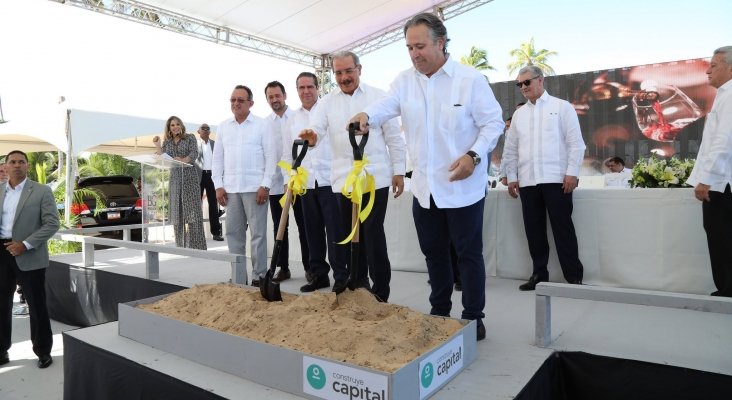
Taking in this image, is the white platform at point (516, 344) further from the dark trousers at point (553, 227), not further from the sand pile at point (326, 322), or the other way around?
the dark trousers at point (553, 227)

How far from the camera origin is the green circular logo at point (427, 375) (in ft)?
4.78

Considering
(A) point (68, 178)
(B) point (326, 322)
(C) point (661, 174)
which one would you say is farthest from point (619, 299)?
(A) point (68, 178)

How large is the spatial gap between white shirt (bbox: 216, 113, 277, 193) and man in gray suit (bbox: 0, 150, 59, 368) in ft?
4.24

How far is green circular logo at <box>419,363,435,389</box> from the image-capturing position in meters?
1.46

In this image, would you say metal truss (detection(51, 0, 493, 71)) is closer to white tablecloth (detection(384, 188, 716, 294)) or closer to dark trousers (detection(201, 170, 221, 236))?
dark trousers (detection(201, 170, 221, 236))

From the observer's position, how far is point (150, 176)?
5520 mm

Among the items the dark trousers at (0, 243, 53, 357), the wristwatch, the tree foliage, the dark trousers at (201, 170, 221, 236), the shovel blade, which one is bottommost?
the dark trousers at (0, 243, 53, 357)

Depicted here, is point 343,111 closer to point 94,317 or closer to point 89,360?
point 89,360

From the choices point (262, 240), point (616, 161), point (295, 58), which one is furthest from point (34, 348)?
point (295, 58)

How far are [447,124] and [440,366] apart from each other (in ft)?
3.41

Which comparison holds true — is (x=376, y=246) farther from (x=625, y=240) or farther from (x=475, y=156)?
(x=625, y=240)

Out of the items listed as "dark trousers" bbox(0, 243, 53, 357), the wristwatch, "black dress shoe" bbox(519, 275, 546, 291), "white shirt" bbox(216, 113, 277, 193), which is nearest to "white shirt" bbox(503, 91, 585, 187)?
"black dress shoe" bbox(519, 275, 546, 291)

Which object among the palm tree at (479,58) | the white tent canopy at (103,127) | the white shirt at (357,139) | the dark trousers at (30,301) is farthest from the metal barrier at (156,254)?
the palm tree at (479,58)

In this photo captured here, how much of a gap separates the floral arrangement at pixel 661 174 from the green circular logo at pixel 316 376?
2848 mm
